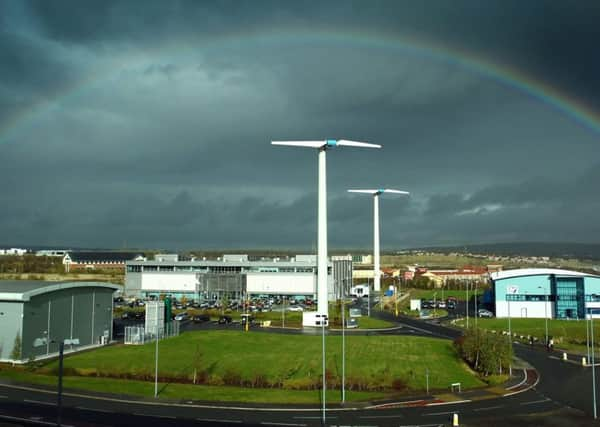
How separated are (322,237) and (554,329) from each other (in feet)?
118

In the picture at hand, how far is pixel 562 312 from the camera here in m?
93.8

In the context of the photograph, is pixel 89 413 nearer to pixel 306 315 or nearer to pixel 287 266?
pixel 306 315

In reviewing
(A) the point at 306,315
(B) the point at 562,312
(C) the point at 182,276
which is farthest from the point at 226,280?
(B) the point at 562,312

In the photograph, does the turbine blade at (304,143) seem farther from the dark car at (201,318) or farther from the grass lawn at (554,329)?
the grass lawn at (554,329)

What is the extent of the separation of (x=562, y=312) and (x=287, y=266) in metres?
59.7

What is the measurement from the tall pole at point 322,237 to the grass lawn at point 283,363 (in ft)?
53.3

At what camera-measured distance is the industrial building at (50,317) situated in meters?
53.7

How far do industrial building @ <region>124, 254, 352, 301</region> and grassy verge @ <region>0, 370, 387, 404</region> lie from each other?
8172 cm

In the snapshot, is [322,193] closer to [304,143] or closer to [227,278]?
[304,143]

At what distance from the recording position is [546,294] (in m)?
92.4

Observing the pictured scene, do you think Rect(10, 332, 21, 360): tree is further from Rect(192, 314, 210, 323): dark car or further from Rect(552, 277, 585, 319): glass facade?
Rect(552, 277, 585, 319): glass facade

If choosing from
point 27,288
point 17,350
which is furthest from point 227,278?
point 17,350

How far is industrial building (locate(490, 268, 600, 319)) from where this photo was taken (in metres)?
92.1

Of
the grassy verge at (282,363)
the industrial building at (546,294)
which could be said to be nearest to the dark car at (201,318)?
the grassy verge at (282,363)
